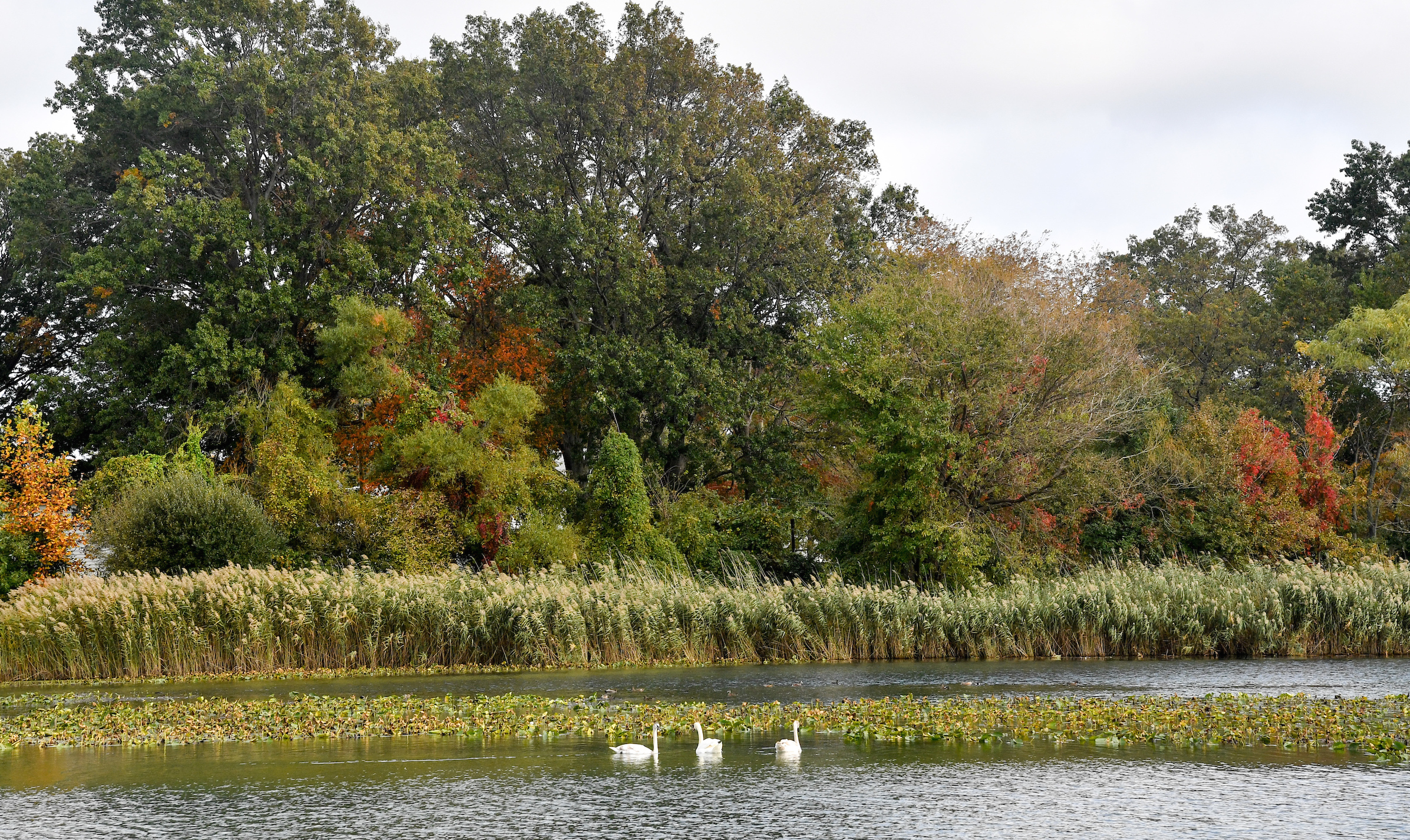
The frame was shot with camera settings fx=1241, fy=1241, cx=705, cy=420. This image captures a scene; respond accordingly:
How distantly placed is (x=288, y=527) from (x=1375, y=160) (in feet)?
152

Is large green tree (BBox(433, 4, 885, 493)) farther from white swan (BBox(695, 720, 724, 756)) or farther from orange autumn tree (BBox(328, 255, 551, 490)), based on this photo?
white swan (BBox(695, 720, 724, 756))

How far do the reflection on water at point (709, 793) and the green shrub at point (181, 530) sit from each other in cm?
1454

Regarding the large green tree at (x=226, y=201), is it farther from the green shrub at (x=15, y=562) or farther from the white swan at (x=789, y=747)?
the white swan at (x=789, y=747)

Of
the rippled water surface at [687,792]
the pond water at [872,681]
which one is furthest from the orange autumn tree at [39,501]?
the rippled water surface at [687,792]

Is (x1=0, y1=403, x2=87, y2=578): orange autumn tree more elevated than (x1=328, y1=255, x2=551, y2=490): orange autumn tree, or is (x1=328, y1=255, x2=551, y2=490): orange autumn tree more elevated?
(x1=328, y1=255, x2=551, y2=490): orange autumn tree

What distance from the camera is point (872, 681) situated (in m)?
18.3

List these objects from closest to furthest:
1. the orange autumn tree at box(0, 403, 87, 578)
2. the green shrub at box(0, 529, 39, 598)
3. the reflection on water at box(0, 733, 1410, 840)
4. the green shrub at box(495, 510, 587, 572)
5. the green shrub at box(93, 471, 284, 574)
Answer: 1. the reflection on water at box(0, 733, 1410, 840)
2. the green shrub at box(93, 471, 284, 574)
3. the green shrub at box(0, 529, 39, 598)
4. the orange autumn tree at box(0, 403, 87, 578)
5. the green shrub at box(495, 510, 587, 572)

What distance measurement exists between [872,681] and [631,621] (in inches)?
227

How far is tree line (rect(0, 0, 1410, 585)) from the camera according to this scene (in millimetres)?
A: 30906

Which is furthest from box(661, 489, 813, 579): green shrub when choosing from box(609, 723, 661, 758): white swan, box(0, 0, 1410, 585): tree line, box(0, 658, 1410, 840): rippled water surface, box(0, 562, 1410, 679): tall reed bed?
box(609, 723, 661, 758): white swan

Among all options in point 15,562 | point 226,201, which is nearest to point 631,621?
point 15,562

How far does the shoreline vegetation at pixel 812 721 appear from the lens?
11906 mm

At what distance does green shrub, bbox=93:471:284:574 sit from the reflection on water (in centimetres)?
1454

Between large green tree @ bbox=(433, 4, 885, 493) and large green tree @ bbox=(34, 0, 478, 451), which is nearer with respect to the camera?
large green tree @ bbox=(34, 0, 478, 451)
